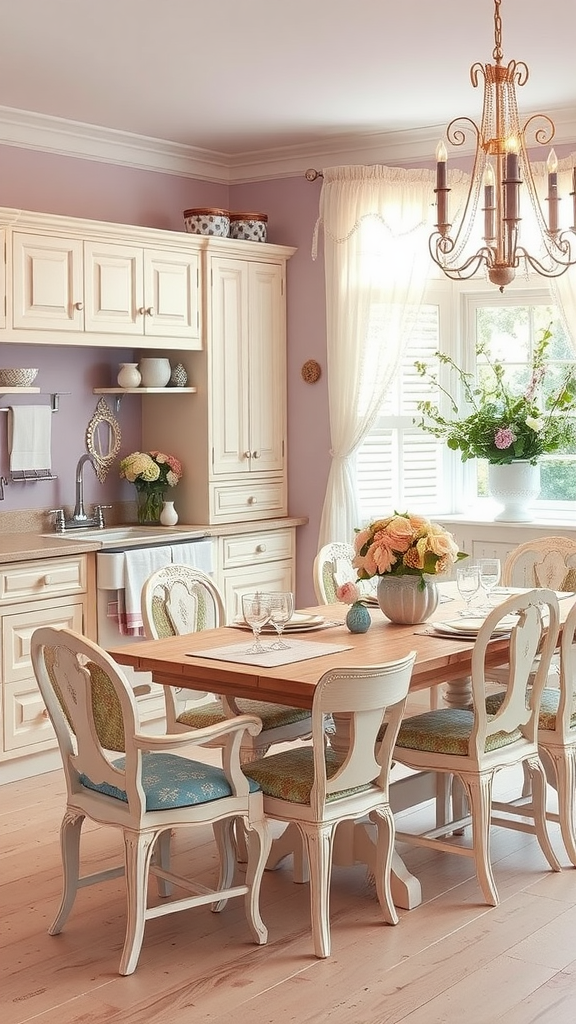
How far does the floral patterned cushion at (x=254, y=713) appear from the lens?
4.05 meters

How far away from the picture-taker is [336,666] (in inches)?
135

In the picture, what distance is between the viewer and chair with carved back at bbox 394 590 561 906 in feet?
11.8

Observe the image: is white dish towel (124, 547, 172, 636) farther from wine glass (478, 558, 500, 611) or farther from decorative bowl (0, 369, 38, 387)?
wine glass (478, 558, 500, 611)

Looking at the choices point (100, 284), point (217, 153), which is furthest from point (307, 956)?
point (217, 153)

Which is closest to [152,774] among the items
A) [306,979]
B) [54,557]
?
[306,979]

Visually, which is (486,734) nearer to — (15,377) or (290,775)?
(290,775)

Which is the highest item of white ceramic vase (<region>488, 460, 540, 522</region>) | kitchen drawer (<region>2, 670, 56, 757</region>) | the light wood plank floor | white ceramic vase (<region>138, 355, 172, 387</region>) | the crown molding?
the crown molding

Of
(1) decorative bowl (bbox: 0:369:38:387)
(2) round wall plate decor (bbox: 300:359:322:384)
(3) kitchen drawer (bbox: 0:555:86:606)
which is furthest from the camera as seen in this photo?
(2) round wall plate decor (bbox: 300:359:322:384)

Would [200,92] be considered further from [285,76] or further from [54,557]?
[54,557]

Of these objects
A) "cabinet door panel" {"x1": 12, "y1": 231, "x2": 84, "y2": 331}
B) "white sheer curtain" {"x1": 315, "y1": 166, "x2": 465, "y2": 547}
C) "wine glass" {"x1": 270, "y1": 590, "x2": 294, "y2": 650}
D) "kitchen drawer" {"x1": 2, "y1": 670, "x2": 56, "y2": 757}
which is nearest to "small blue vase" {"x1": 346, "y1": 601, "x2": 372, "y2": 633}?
"wine glass" {"x1": 270, "y1": 590, "x2": 294, "y2": 650}

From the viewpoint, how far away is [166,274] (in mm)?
5750

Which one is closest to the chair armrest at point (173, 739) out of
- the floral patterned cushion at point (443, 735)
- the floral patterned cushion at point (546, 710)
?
the floral patterned cushion at point (443, 735)

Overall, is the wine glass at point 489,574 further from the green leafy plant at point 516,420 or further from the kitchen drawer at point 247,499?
the kitchen drawer at point 247,499

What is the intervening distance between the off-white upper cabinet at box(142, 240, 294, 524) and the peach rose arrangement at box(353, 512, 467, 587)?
212 cm
